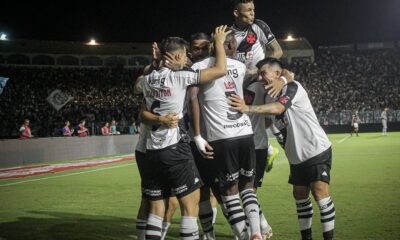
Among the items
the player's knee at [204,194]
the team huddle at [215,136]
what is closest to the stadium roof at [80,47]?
the player's knee at [204,194]

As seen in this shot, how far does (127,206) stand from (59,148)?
14087 millimetres

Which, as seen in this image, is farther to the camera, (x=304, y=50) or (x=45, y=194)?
(x=304, y=50)

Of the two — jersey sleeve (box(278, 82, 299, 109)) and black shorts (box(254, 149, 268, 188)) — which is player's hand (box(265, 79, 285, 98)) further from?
black shorts (box(254, 149, 268, 188))

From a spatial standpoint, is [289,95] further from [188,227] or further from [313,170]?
[188,227]

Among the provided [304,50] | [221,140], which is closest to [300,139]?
[221,140]

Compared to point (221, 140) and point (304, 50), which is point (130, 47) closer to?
point (304, 50)

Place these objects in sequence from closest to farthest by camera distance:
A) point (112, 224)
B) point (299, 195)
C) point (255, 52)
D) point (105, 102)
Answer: point (299, 195) < point (255, 52) < point (112, 224) < point (105, 102)

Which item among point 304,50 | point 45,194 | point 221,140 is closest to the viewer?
point 221,140

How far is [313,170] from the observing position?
5316mm

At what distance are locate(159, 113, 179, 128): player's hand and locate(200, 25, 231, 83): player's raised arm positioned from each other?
46 cm

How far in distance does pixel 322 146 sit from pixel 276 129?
628mm

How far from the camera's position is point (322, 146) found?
5.43 metres

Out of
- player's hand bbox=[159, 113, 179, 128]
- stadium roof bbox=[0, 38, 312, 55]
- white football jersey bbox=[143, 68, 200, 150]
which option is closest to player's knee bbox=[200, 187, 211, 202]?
white football jersey bbox=[143, 68, 200, 150]

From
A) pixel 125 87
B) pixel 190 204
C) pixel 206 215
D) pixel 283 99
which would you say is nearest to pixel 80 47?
pixel 125 87
